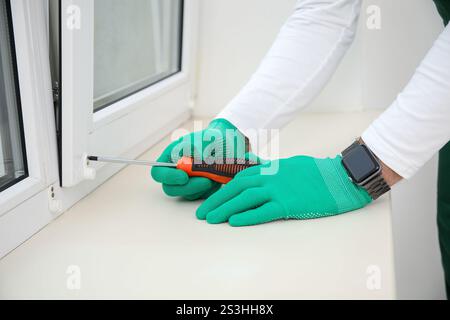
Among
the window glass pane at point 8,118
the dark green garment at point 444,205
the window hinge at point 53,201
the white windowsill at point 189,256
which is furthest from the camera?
the dark green garment at point 444,205

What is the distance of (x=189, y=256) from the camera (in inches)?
29.8

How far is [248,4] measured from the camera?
154cm

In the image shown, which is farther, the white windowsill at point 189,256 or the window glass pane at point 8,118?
the window glass pane at point 8,118

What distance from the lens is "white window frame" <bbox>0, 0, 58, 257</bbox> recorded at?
0.76 metres

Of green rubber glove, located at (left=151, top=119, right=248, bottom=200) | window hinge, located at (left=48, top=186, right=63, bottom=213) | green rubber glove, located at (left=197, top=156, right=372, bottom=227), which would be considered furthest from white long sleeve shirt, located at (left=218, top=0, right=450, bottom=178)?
window hinge, located at (left=48, top=186, right=63, bottom=213)

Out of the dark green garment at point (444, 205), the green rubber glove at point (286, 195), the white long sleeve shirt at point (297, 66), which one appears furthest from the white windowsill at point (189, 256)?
the dark green garment at point (444, 205)

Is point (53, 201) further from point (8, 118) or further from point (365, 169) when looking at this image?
point (365, 169)

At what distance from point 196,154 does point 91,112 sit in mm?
196

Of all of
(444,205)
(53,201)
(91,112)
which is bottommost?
(444,205)

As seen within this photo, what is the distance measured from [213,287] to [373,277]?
0.65 ft

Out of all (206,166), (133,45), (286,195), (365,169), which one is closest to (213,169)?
(206,166)

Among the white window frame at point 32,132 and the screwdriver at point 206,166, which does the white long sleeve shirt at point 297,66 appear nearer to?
the screwdriver at point 206,166

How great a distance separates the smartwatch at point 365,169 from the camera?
87cm
